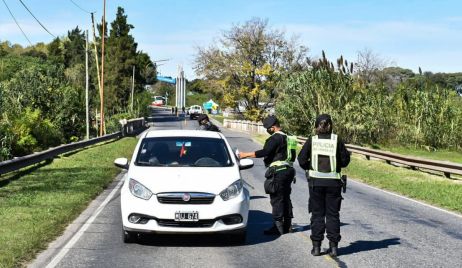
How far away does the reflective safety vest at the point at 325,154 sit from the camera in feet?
24.5

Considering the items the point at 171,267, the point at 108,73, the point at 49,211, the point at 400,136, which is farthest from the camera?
the point at 108,73

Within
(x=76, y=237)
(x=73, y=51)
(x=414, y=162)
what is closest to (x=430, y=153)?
(x=414, y=162)

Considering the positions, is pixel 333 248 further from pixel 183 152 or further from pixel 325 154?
pixel 183 152

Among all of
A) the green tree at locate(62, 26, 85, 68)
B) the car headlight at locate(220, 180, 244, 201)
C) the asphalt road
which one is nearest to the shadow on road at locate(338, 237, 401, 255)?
the asphalt road

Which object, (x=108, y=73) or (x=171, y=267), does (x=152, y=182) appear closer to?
(x=171, y=267)

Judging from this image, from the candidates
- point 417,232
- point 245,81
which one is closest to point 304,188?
point 417,232

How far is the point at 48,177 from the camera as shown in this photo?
16297 millimetres

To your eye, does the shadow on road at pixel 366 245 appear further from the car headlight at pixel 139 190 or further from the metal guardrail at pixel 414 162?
the metal guardrail at pixel 414 162

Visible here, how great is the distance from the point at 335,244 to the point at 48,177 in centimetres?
1076

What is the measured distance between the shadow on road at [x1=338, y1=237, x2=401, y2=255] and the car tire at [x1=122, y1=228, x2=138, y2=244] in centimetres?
278

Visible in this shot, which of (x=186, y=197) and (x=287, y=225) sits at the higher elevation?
(x=186, y=197)

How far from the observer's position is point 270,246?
8.26 m

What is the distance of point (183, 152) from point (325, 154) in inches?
98.8

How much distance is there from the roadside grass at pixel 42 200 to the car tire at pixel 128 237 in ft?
3.51
